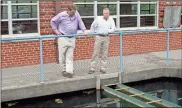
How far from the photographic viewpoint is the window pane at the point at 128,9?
11.5 metres

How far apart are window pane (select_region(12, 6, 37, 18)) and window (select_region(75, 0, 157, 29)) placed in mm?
1341

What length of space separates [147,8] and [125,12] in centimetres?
95

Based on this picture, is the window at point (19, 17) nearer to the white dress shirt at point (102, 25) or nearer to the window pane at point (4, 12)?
the window pane at point (4, 12)

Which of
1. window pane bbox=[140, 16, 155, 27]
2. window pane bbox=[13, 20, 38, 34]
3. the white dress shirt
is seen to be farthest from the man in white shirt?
window pane bbox=[140, 16, 155, 27]

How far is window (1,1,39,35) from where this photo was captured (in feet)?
31.0

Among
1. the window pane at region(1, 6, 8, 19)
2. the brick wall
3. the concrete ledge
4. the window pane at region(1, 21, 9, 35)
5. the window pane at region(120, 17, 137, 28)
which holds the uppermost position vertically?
the window pane at region(1, 6, 8, 19)

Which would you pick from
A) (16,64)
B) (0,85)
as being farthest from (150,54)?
(0,85)

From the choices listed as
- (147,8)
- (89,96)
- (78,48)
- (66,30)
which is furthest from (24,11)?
(147,8)

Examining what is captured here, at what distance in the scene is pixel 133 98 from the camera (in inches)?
301

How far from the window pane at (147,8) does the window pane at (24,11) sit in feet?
12.5

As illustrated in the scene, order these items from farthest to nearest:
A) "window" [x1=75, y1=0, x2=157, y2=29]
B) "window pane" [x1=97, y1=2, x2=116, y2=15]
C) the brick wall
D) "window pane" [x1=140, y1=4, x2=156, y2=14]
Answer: "window pane" [x1=140, y1=4, x2=156, y2=14] → "window pane" [x1=97, y1=2, x2=116, y2=15] → "window" [x1=75, y1=0, x2=157, y2=29] → the brick wall

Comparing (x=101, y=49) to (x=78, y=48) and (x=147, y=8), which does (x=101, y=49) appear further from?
(x=147, y=8)

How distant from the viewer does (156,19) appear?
12203 millimetres

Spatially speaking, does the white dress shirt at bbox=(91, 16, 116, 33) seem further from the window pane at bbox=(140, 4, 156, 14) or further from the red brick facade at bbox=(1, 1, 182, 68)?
the window pane at bbox=(140, 4, 156, 14)
